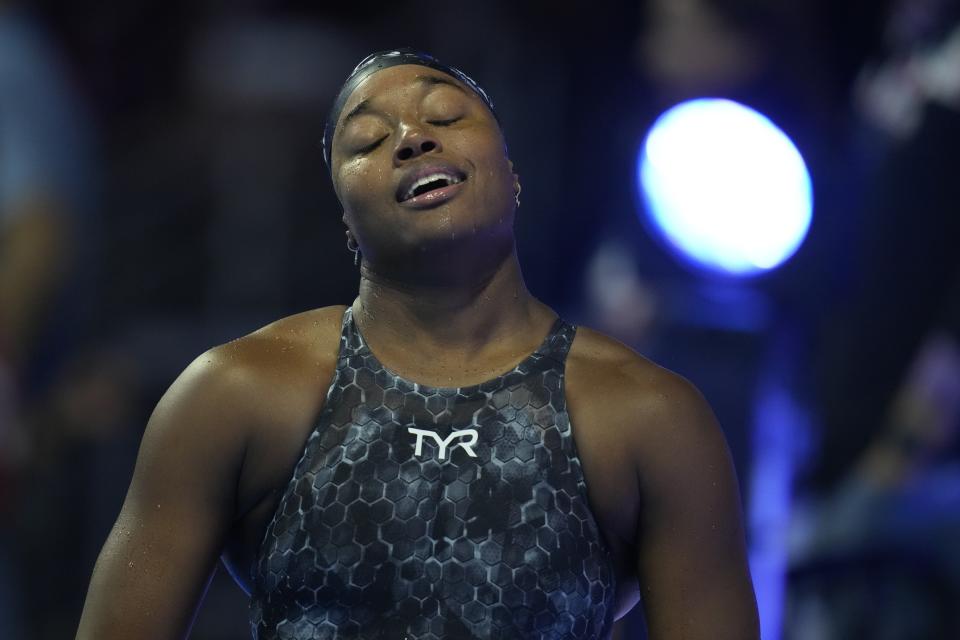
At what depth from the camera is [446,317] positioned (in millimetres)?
2047

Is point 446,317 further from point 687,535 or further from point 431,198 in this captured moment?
point 687,535

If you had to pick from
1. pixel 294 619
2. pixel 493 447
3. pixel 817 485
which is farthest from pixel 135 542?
pixel 817 485

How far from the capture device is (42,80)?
424 centimetres

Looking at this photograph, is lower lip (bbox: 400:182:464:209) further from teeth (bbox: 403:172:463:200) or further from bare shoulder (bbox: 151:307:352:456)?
bare shoulder (bbox: 151:307:352:456)

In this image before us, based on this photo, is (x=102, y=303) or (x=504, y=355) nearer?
(x=504, y=355)

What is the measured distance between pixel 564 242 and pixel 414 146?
2.47 meters

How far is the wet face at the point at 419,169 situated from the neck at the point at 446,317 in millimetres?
52

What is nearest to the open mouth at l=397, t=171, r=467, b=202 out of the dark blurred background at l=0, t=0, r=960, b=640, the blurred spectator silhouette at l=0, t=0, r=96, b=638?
the dark blurred background at l=0, t=0, r=960, b=640

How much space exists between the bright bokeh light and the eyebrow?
1.35 metres

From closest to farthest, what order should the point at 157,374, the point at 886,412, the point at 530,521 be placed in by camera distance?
the point at 530,521 → the point at 886,412 → the point at 157,374

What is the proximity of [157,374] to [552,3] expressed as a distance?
6.12 feet

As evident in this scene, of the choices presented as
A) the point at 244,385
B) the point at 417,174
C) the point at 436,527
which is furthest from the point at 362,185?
the point at 436,527

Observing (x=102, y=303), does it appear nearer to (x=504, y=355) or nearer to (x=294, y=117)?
(x=294, y=117)

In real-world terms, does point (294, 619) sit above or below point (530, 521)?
below
